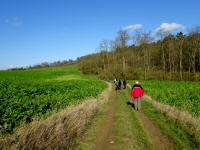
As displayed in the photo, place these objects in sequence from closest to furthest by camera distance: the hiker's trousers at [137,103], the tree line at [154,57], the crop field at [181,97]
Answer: the crop field at [181,97] → the hiker's trousers at [137,103] → the tree line at [154,57]

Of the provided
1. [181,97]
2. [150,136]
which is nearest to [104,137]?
[150,136]

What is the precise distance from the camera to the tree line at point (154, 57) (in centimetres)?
6500

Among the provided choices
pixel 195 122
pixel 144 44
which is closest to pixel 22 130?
pixel 195 122

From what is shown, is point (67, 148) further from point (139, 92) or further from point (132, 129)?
point (139, 92)

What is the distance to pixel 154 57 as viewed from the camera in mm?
80750

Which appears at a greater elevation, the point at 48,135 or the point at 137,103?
the point at 48,135

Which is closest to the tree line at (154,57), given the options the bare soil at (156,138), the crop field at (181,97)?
the crop field at (181,97)

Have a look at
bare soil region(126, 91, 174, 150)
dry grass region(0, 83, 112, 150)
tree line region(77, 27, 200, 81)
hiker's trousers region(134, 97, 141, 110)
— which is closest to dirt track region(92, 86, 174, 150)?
bare soil region(126, 91, 174, 150)

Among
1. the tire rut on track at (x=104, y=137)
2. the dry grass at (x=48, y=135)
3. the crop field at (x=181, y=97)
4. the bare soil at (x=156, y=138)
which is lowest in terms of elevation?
the crop field at (x=181, y=97)

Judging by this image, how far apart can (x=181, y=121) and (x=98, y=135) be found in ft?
14.0

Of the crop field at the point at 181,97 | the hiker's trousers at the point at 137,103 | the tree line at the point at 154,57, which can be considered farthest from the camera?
the tree line at the point at 154,57

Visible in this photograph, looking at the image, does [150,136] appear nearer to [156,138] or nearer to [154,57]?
[156,138]

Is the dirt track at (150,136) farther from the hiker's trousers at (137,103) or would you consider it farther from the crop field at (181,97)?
the hiker's trousers at (137,103)

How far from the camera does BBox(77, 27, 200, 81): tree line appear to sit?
65000 millimetres
